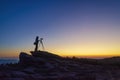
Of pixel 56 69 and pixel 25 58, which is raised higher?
pixel 25 58

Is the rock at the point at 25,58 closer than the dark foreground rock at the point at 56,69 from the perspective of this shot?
No

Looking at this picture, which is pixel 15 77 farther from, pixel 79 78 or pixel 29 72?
pixel 79 78

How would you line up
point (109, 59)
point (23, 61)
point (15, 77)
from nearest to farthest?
point (15, 77) < point (23, 61) < point (109, 59)

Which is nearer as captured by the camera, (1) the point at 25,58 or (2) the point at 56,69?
(2) the point at 56,69

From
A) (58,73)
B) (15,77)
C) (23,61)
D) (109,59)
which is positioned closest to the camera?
(15,77)

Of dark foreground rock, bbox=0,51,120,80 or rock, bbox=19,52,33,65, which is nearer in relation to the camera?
dark foreground rock, bbox=0,51,120,80

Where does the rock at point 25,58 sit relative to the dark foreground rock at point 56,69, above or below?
above

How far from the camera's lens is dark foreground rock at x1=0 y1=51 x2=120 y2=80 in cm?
2411

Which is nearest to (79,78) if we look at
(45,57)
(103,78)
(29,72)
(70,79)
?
(70,79)

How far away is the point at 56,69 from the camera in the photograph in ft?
92.7

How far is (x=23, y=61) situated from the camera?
32.8 metres

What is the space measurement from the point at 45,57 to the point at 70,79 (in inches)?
432

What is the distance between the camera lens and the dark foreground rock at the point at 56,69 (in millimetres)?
24109

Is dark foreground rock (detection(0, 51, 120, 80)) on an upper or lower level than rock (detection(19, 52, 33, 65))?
lower
